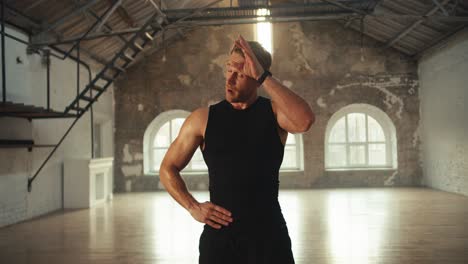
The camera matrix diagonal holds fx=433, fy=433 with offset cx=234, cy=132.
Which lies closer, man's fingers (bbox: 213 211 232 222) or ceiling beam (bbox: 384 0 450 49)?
man's fingers (bbox: 213 211 232 222)

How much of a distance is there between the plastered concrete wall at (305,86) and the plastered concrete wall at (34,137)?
8.34 ft

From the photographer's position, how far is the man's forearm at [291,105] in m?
1.57

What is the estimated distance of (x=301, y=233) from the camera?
Result: 6.19 meters

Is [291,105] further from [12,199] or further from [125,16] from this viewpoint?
[125,16]

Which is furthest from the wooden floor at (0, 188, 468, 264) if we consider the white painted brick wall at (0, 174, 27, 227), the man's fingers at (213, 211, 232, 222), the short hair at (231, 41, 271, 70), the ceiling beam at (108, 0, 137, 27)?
the ceiling beam at (108, 0, 137, 27)

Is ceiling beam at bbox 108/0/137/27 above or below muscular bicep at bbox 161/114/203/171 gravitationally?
above

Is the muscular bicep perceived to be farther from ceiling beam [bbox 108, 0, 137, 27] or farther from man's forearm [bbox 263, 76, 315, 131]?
ceiling beam [bbox 108, 0, 137, 27]

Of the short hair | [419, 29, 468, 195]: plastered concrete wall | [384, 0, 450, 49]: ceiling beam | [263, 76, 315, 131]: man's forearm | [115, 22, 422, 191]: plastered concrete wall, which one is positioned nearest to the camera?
[263, 76, 315, 131]: man's forearm

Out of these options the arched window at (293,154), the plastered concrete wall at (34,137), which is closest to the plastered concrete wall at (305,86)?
the arched window at (293,154)

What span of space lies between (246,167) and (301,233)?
15.8 ft

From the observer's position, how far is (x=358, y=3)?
336 inches

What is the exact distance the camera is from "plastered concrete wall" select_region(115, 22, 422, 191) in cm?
1230

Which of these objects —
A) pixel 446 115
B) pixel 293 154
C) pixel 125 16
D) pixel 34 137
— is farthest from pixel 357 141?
pixel 34 137

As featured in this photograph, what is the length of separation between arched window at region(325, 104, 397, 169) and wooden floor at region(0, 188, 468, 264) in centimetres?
322
